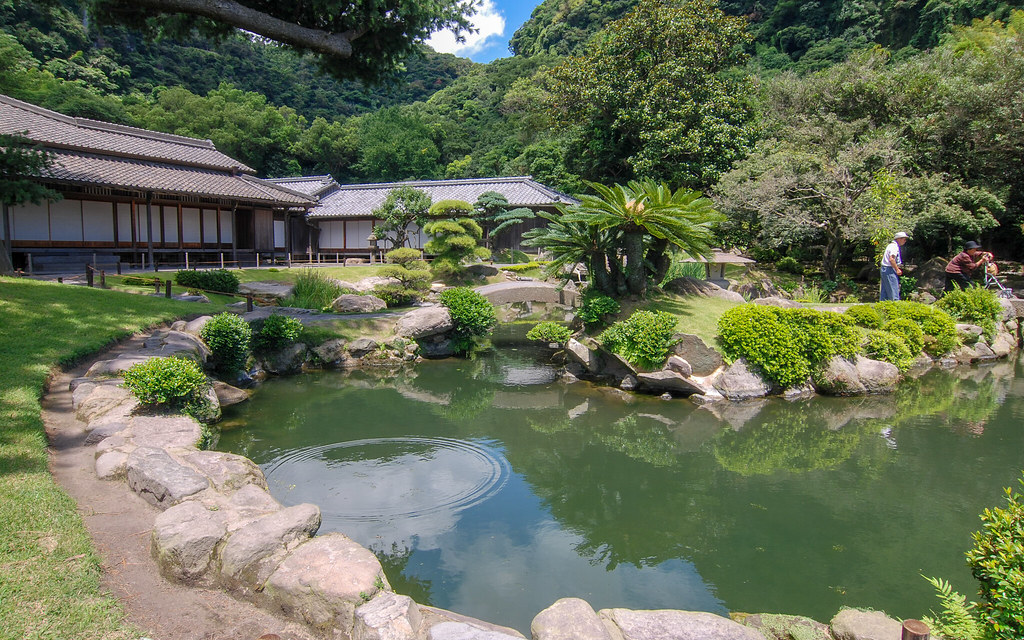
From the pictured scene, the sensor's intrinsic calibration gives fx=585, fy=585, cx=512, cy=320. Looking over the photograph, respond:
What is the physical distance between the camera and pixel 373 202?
30.4 meters

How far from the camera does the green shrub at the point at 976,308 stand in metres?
13.8

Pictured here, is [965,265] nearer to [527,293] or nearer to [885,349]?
[885,349]

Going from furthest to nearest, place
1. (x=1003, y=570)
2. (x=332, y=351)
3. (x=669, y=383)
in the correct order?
(x=332, y=351) → (x=669, y=383) → (x=1003, y=570)

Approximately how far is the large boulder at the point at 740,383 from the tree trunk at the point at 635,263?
2582 millimetres

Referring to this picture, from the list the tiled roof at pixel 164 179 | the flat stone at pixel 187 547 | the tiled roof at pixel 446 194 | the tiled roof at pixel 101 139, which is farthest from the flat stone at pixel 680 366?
the tiled roof at pixel 446 194

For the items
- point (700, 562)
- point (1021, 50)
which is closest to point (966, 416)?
point (700, 562)

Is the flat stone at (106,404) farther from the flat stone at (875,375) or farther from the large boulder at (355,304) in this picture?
the flat stone at (875,375)

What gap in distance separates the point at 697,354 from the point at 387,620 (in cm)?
834

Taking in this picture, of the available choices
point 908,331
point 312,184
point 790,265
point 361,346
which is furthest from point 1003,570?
point 312,184

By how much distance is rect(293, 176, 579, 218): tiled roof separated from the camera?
29.2 m

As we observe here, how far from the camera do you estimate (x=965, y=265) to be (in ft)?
49.9

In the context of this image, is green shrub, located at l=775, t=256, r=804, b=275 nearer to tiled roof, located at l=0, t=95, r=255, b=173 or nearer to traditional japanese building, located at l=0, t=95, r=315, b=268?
traditional japanese building, located at l=0, t=95, r=315, b=268

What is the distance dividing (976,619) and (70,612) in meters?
4.85

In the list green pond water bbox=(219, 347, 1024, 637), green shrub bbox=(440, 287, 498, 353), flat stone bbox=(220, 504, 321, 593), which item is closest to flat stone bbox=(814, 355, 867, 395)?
green pond water bbox=(219, 347, 1024, 637)
